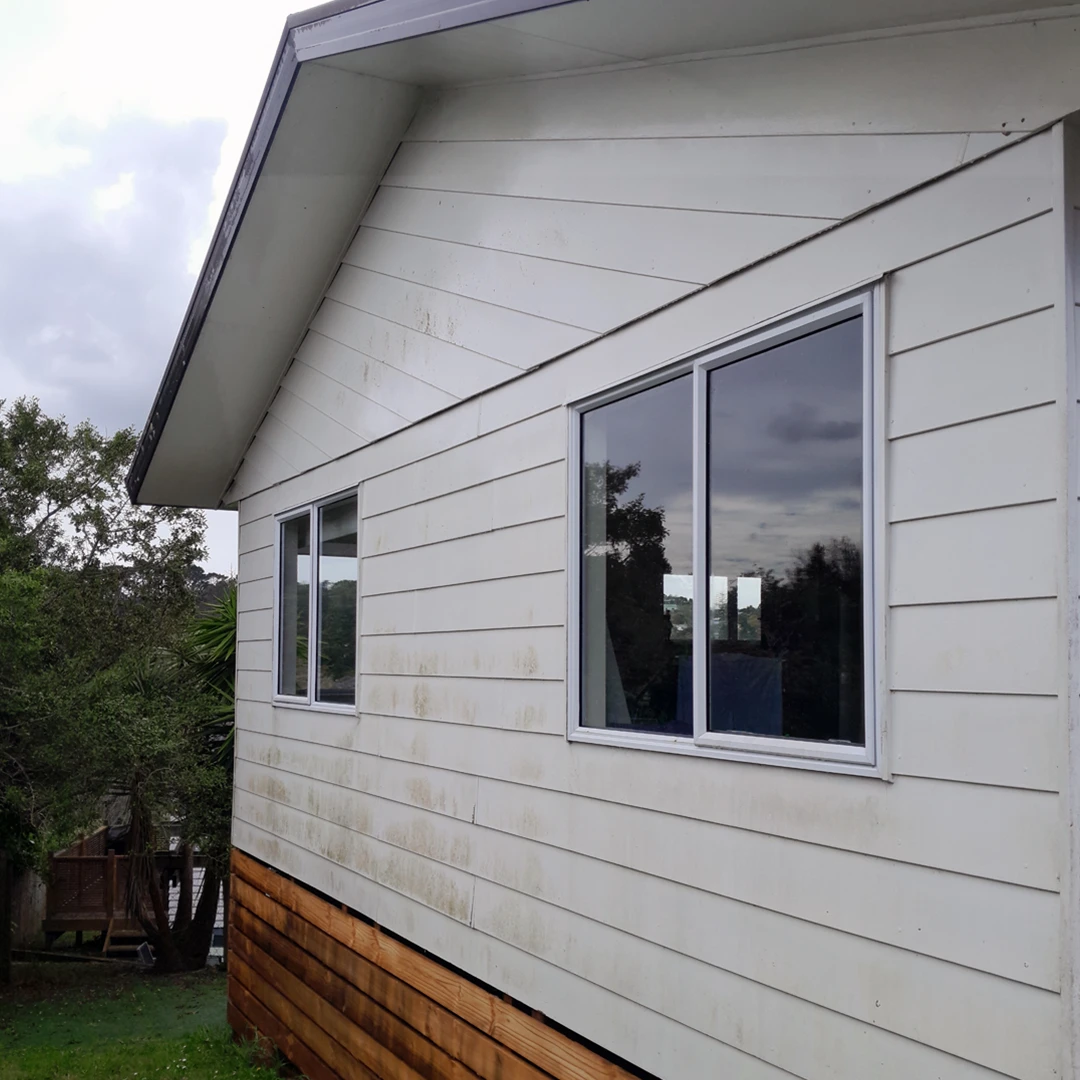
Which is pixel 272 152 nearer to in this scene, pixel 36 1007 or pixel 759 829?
pixel 759 829

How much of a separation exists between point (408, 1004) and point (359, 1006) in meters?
0.68

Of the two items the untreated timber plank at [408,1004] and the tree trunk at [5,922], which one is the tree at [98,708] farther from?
the untreated timber plank at [408,1004]

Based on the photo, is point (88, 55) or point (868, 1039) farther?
point (88, 55)

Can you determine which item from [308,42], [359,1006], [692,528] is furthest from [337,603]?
[692,528]

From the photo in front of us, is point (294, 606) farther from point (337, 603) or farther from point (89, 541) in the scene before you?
point (89, 541)

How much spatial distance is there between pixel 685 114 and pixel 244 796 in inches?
223

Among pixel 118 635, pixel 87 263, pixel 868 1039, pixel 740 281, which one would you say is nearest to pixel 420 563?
pixel 740 281

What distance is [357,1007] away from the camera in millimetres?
5613

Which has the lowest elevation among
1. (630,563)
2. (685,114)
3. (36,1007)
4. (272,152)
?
(36,1007)

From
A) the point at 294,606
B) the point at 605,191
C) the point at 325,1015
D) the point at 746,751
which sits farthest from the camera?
the point at 294,606

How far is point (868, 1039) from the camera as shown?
2.65 metres

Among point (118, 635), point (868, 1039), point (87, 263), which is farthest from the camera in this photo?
point (87, 263)

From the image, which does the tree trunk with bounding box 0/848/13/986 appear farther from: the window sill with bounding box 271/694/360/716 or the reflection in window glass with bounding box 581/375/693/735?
the reflection in window glass with bounding box 581/375/693/735

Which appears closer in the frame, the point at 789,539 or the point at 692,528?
the point at 789,539
